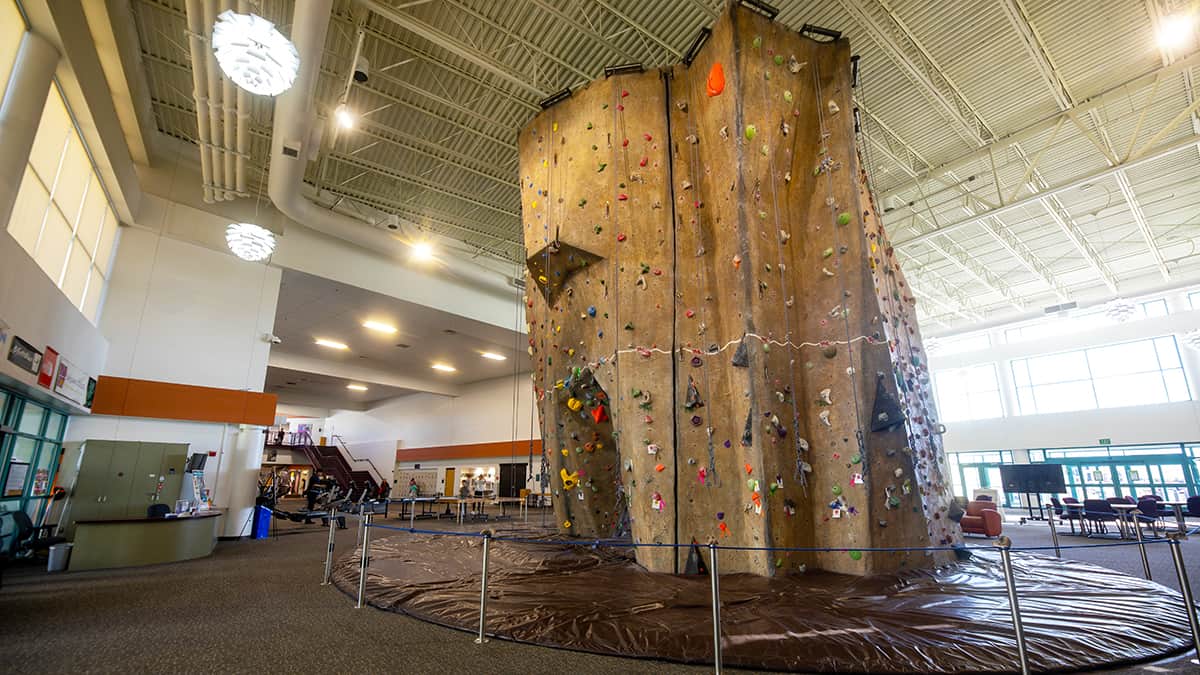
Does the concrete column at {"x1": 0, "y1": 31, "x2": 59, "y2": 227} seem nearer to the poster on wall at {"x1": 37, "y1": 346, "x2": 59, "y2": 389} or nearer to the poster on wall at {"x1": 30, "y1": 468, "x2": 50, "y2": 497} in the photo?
the poster on wall at {"x1": 37, "y1": 346, "x2": 59, "y2": 389}

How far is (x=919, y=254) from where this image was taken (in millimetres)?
15328

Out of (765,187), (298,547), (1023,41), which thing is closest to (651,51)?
(765,187)

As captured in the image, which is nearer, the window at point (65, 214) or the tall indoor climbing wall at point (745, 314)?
the tall indoor climbing wall at point (745, 314)

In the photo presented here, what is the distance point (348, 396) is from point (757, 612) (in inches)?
994

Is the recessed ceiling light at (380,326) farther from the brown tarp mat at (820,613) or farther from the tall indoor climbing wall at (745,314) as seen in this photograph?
the brown tarp mat at (820,613)

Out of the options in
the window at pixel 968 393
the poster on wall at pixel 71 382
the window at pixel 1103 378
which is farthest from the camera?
the window at pixel 968 393

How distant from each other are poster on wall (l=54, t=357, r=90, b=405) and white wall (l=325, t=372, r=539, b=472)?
9937mm

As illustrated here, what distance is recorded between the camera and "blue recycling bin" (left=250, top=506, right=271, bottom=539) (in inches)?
428

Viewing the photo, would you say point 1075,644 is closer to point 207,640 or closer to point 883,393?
point 883,393

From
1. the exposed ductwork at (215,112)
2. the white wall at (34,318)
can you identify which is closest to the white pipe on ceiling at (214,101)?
the exposed ductwork at (215,112)

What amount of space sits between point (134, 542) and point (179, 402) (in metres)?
3.19

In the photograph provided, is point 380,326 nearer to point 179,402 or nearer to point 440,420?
point 179,402

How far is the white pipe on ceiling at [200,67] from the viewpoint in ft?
19.6

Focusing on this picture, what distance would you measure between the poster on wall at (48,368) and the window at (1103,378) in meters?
25.2
